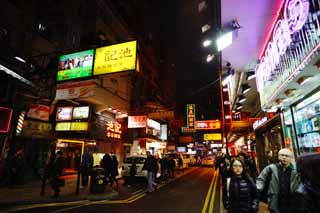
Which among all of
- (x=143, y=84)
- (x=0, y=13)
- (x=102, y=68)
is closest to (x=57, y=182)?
(x=102, y=68)

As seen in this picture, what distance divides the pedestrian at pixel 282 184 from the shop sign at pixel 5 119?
442 inches

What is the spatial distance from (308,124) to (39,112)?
43.9 ft

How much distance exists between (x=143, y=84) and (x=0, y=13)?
18295 mm

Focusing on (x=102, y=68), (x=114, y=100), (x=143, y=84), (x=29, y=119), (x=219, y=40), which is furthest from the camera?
(x=143, y=84)

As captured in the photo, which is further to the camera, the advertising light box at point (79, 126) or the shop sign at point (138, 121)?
the shop sign at point (138, 121)

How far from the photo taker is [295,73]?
4234 mm

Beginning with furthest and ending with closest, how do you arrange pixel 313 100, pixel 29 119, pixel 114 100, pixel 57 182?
pixel 114 100, pixel 29 119, pixel 57 182, pixel 313 100

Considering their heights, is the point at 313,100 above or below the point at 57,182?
above

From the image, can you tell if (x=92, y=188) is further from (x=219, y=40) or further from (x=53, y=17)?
(x=53, y=17)

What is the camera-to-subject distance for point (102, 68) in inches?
381

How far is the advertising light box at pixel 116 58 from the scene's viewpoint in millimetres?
9230

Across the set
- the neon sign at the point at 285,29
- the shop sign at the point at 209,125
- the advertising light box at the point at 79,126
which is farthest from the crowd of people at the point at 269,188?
the shop sign at the point at 209,125

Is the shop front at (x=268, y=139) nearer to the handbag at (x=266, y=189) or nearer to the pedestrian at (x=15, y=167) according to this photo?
the handbag at (x=266, y=189)

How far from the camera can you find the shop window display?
5.28m
